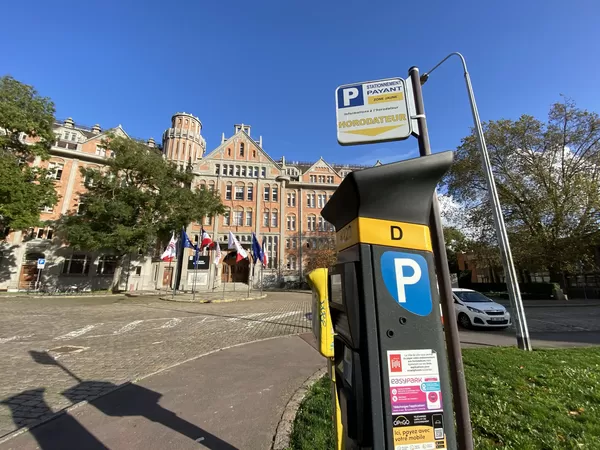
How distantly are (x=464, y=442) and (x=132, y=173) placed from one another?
3257cm

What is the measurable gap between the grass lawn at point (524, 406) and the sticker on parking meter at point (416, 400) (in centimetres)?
203

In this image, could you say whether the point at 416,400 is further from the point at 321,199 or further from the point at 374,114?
the point at 321,199

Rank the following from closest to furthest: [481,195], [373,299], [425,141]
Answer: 1. [373,299]
2. [425,141]
3. [481,195]

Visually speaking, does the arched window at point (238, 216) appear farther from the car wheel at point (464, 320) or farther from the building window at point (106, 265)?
the car wheel at point (464, 320)

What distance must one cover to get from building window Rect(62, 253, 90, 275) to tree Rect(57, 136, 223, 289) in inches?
153

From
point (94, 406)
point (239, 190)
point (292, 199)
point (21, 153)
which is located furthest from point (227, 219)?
point (94, 406)

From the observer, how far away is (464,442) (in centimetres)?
197

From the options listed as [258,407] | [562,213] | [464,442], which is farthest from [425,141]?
[562,213]

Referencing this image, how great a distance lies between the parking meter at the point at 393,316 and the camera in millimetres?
1389

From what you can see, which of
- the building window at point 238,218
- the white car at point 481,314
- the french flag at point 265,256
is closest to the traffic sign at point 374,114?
the white car at point 481,314

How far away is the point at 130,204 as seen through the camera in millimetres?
26438

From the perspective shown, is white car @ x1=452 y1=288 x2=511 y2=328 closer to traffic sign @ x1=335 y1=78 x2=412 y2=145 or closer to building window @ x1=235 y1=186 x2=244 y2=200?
traffic sign @ x1=335 y1=78 x2=412 y2=145

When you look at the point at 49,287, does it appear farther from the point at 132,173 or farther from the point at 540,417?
the point at 540,417

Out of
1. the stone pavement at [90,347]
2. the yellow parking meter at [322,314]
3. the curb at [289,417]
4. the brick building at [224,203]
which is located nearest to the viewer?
the yellow parking meter at [322,314]
